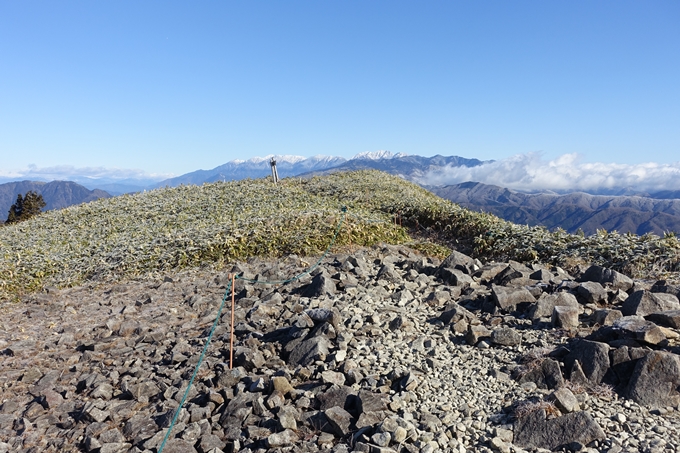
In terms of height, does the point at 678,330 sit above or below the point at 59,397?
above

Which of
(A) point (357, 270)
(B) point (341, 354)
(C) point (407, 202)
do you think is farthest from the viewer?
(C) point (407, 202)

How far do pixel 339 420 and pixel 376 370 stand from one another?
1.25 meters

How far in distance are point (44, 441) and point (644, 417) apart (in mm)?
7287

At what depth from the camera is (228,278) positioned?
12.2m

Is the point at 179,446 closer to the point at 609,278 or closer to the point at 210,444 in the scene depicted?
the point at 210,444

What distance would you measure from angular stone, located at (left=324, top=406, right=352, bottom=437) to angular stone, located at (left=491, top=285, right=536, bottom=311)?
154 inches

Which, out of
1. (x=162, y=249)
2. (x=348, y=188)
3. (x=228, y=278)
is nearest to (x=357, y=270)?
(x=228, y=278)

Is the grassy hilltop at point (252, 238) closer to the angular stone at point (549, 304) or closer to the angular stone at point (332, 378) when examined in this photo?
the angular stone at point (549, 304)

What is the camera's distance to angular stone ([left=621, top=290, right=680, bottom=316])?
6.77 metres

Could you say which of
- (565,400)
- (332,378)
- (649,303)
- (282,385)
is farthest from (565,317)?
(282,385)

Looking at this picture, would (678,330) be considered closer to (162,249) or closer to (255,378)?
(255,378)

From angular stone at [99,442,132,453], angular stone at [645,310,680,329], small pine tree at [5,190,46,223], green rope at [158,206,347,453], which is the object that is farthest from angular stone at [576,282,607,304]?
small pine tree at [5,190,46,223]

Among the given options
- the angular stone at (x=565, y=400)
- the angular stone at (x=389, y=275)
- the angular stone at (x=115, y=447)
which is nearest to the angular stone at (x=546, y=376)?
the angular stone at (x=565, y=400)

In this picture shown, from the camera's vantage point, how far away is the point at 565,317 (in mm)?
6906
